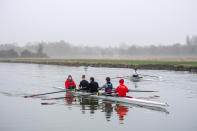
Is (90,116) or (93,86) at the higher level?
(93,86)

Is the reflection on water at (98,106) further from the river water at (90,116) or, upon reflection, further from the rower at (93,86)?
the rower at (93,86)

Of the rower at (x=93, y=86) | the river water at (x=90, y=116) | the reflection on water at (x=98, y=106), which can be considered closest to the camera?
the river water at (x=90, y=116)

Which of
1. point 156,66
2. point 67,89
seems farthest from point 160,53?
point 67,89

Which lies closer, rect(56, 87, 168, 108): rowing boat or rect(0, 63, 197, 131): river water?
rect(0, 63, 197, 131): river water

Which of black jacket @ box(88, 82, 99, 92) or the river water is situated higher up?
black jacket @ box(88, 82, 99, 92)

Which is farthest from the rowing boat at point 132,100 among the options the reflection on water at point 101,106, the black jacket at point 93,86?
the black jacket at point 93,86

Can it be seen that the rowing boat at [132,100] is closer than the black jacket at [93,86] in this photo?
Yes

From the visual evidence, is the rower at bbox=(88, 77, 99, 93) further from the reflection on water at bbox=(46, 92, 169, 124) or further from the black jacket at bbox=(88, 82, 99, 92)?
the reflection on water at bbox=(46, 92, 169, 124)

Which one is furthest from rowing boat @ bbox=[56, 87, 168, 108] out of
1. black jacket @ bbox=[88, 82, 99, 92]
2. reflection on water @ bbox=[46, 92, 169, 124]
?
black jacket @ bbox=[88, 82, 99, 92]

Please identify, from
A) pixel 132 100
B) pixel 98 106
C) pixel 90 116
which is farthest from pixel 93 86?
pixel 90 116

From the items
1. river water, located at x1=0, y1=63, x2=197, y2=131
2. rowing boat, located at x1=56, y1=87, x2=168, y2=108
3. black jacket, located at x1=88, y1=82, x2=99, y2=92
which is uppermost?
black jacket, located at x1=88, y1=82, x2=99, y2=92

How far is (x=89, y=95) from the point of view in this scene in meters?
21.2

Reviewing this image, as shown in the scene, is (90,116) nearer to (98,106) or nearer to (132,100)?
(98,106)

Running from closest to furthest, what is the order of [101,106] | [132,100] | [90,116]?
[90,116], [132,100], [101,106]
